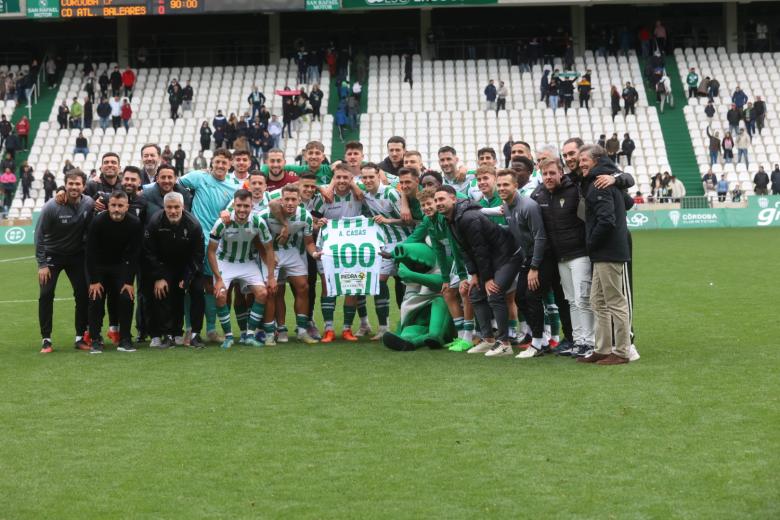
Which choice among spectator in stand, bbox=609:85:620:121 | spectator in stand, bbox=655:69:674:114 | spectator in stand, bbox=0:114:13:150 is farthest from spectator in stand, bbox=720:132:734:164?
spectator in stand, bbox=0:114:13:150

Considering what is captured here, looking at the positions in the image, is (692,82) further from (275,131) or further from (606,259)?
(606,259)

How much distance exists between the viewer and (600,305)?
33.4 ft

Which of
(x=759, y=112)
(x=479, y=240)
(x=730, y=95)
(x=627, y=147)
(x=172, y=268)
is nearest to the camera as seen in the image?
(x=479, y=240)

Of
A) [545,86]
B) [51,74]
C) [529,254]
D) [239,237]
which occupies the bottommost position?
[529,254]

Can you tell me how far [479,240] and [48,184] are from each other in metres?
29.8

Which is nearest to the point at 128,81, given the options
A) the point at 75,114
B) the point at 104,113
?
the point at 104,113

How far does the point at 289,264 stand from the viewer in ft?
40.6

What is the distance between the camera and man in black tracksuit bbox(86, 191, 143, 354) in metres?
11.5

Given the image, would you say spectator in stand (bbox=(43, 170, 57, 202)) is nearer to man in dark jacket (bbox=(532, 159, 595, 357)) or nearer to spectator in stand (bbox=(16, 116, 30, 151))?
spectator in stand (bbox=(16, 116, 30, 151))

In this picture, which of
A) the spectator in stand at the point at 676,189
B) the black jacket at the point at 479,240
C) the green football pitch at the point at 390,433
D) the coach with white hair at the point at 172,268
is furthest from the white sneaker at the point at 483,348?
the spectator in stand at the point at 676,189

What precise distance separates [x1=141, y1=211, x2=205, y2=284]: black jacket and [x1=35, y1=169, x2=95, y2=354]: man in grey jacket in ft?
2.08

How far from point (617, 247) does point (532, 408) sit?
2336 mm

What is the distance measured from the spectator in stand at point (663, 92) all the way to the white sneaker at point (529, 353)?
33.8m

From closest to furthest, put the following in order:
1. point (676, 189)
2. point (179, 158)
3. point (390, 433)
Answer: point (390, 433) → point (676, 189) → point (179, 158)
